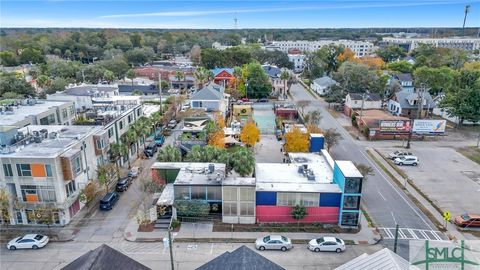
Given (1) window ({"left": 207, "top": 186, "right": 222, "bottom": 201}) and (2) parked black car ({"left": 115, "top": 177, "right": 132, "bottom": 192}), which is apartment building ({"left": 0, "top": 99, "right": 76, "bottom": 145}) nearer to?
(2) parked black car ({"left": 115, "top": 177, "right": 132, "bottom": 192})

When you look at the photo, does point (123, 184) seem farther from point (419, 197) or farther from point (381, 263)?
point (419, 197)

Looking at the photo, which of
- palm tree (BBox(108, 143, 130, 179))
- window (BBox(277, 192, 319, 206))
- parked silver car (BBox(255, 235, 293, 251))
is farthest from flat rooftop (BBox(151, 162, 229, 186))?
parked silver car (BBox(255, 235, 293, 251))

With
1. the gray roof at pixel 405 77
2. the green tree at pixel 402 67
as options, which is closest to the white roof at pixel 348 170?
the gray roof at pixel 405 77

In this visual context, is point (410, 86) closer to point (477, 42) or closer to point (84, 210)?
point (84, 210)

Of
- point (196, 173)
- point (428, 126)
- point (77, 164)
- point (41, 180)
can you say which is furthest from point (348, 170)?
point (428, 126)

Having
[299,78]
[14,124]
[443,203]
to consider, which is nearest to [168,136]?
[14,124]
